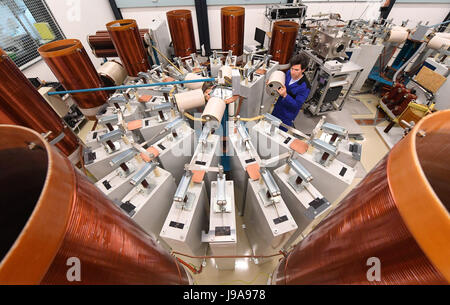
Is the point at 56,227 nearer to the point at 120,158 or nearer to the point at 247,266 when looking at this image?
the point at 120,158

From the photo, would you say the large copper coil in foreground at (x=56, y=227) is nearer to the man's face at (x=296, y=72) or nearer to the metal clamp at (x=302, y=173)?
the metal clamp at (x=302, y=173)

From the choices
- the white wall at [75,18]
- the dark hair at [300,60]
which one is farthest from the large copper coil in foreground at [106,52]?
the dark hair at [300,60]

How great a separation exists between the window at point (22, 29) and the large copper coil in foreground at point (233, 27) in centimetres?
274

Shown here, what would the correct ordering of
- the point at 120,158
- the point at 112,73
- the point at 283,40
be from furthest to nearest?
the point at 283,40
the point at 112,73
the point at 120,158

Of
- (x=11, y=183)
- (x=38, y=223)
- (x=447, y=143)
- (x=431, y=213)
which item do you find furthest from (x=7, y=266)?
(x=447, y=143)

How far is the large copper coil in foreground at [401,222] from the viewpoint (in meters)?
0.34

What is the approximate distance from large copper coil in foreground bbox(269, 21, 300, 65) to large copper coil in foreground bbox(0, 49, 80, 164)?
11.3 feet

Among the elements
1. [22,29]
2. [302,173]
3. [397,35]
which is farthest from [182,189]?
[397,35]

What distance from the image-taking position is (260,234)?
1.55m

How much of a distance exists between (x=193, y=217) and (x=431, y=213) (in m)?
1.20

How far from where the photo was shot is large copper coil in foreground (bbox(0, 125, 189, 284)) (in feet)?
1.07

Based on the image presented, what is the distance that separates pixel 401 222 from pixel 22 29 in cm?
458

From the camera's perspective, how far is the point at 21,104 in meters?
1.26
